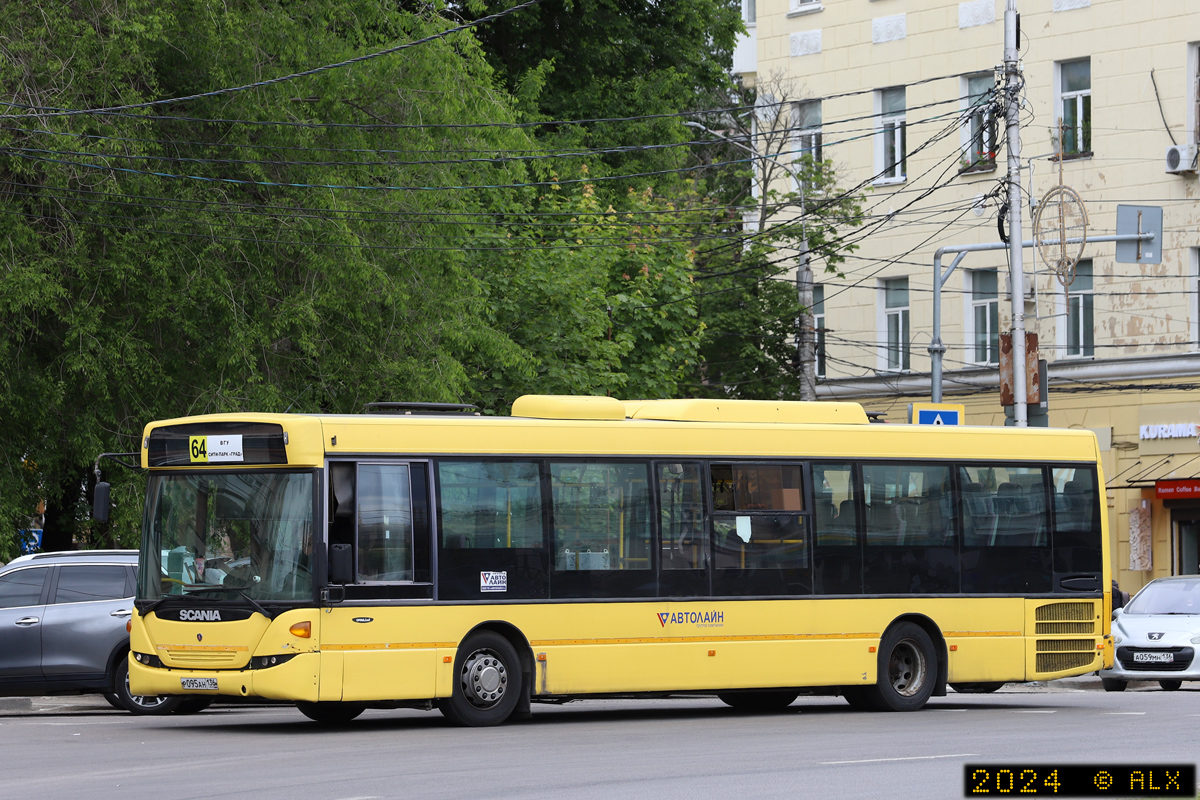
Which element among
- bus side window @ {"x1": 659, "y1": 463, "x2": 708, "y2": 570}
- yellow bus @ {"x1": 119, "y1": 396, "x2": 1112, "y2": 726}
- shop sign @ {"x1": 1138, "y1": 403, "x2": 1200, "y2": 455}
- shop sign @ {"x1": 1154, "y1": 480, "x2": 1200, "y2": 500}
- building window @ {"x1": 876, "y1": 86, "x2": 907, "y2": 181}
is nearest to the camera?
yellow bus @ {"x1": 119, "y1": 396, "x2": 1112, "y2": 726}

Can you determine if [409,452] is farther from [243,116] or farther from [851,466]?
[243,116]

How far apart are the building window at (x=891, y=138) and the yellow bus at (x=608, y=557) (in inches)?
917

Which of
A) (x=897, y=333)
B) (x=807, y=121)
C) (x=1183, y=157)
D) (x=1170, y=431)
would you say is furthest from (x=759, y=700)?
(x=807, y=121)

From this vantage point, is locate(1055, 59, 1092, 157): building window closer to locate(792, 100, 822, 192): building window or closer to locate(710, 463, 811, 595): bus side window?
locate(792, 100, 822, 192): building window

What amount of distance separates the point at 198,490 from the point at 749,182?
109 feet

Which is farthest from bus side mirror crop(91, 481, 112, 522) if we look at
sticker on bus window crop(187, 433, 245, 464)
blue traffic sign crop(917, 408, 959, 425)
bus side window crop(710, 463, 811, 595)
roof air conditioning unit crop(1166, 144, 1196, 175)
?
roof air conditioning unit crop(1166, 144, 1196, 175)

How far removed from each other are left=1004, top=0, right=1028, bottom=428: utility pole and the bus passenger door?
14.4 m

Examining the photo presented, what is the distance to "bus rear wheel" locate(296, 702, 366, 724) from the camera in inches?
661

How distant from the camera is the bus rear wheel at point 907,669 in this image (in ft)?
60.7

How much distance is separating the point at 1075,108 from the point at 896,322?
657 cm

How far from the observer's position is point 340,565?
608 inches

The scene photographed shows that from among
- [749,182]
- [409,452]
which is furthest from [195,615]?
[749,182]

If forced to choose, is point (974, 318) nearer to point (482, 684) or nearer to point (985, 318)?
point (985, 318)

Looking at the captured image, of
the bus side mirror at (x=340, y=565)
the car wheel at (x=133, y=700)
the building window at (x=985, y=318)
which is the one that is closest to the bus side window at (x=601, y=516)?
the bus side mirror at (x=340, y=565)
